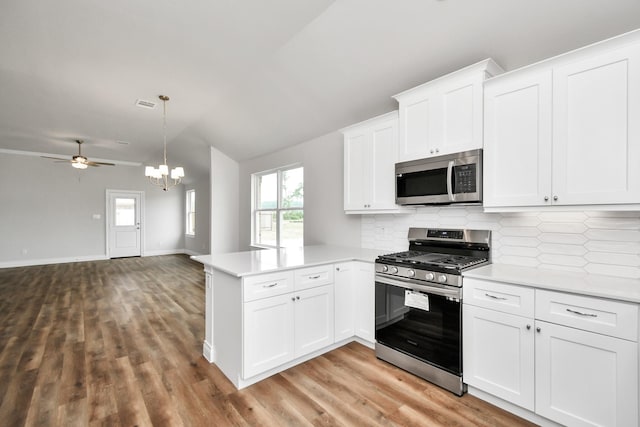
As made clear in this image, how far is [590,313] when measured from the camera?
5.20 feet

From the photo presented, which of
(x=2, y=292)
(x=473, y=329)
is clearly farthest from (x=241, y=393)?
(x=2, y=292)

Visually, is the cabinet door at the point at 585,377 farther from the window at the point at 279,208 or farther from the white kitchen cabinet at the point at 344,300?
the window at the point at 279,208

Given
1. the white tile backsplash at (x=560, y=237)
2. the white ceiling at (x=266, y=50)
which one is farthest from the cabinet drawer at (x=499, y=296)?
the white ceiling at (x=266, y=50)

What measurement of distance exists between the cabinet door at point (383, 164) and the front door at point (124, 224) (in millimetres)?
8414

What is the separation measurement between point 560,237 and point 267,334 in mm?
2308

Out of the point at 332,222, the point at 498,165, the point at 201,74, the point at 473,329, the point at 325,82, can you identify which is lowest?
the point at 473,329

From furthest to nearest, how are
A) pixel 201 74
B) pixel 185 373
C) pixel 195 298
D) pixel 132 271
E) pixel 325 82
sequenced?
1. pixel 132 271
2. pixel 195 298
3. pixel 201 74
4. pixel 325 82
5. pixel 185 373

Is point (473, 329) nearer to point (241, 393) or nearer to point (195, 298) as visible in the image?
point (241, 393)

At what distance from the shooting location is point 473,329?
2.03m

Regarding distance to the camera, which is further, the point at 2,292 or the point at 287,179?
the point at 287,179

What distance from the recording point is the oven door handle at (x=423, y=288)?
2.07 meters

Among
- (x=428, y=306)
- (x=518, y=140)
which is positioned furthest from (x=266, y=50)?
(x=428, y=306)

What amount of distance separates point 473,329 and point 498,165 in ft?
3.88

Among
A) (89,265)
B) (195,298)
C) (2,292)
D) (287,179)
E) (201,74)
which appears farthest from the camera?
(89,265)
